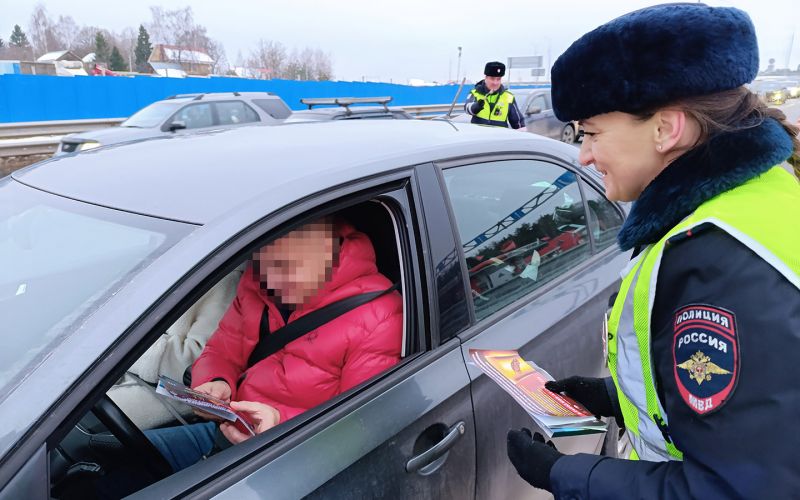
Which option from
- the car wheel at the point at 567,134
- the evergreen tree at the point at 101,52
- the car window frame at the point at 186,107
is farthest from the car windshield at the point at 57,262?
the evergreen tree at the point at 101,52

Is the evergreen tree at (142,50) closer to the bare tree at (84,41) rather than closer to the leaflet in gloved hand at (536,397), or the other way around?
the bare tree at (84,41)

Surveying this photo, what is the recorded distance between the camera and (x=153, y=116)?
9.81m

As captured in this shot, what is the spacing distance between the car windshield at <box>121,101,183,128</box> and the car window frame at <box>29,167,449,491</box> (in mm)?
9132

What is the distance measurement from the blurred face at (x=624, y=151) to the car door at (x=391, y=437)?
1.91 ft

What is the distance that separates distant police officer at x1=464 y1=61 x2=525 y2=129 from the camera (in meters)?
7.81

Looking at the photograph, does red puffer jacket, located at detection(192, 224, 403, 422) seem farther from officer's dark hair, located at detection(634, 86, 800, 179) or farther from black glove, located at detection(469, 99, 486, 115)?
black glove, located at detection(469, 99, 486, 115)

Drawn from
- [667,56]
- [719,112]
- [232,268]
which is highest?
[667,56]

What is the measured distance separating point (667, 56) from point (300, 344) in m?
1.23

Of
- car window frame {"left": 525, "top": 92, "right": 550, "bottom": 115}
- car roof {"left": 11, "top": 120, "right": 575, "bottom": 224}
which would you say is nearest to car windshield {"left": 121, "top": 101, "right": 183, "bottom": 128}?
car window frame {"left": 525, "top": 92, "right": 550, "bottom": 115}

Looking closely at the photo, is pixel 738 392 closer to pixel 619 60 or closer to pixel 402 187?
pixel 619 60

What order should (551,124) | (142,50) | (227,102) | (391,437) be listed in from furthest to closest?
(142,50), (551,124), (227,102), (391,437)

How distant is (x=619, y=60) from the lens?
1.01m

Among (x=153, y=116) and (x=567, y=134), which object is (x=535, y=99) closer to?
(x=567, y=134)

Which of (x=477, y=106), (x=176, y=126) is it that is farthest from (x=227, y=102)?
(x=477, y=106)
